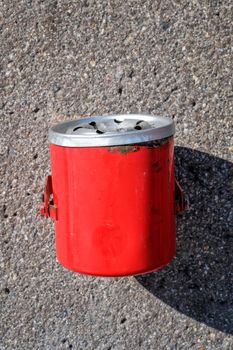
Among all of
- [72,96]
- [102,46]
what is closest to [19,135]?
[72,96]

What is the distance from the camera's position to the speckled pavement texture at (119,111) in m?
1.82

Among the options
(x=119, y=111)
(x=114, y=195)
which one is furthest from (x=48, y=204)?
(x=119, y=111)

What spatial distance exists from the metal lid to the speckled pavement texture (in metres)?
0.19

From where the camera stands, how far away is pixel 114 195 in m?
1.45

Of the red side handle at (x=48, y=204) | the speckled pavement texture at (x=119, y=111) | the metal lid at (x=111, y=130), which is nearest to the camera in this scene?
the metal lid at (x=111, y=130)

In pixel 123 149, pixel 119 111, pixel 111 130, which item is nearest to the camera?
pixel 123 149

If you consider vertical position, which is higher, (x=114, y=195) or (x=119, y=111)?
(x=119, y=111)

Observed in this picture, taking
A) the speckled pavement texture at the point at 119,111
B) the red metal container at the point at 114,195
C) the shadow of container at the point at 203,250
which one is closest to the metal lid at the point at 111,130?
the red metal container at the point at 114,195

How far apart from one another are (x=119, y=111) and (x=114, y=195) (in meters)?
0.51

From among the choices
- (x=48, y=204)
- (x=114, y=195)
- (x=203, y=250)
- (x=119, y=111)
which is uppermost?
(x=119, y=111)

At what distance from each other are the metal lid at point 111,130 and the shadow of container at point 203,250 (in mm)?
296

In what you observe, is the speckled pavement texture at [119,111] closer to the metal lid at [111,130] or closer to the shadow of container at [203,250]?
the shadow of container at [203,250]

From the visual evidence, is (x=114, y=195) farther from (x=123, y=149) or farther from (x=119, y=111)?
(x=119, y=111)

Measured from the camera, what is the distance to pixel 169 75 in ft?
6.01
